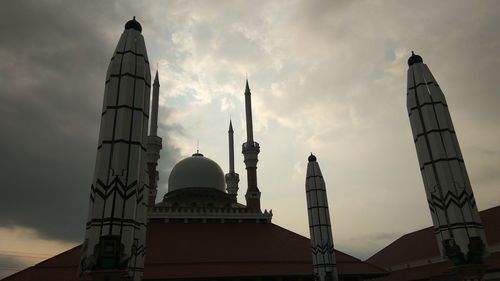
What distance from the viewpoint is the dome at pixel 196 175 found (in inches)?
1641

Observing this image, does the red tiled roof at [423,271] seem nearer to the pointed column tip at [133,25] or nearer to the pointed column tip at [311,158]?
the pointed column tip at [311,158]

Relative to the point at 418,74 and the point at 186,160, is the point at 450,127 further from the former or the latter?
the point at 186,160

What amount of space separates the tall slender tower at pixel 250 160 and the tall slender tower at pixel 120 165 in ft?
72.6

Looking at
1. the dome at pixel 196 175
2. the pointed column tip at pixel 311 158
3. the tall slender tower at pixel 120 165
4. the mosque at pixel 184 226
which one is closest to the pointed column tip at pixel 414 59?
the mosque at pixel 184 226

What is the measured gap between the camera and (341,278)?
29.0 metres

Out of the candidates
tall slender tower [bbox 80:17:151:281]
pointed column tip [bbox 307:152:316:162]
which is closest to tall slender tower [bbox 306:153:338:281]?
pointed column tip [bbox 307:152:316:162]

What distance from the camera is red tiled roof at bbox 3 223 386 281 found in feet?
86.4

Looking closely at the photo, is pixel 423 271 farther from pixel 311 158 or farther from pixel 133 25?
pixel 133 25

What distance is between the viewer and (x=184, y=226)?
34.2 m

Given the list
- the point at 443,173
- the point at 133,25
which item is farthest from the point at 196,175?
the point at 443,173

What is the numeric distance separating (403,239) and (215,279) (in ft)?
82.0

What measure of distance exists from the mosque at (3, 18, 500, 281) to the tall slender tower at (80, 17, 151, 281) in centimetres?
4

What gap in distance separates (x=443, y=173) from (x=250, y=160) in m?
Result: 25.6

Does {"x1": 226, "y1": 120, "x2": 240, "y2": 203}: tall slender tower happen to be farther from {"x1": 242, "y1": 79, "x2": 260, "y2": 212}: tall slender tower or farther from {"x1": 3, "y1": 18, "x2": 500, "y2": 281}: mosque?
{"x1": 242, "y1": 79, "x2": 260, "y2": 212}: tall slender tower
